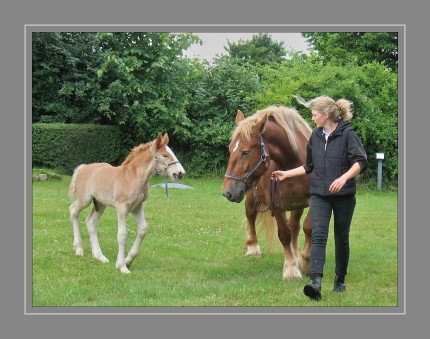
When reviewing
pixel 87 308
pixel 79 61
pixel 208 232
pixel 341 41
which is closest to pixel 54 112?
pixel 79 61

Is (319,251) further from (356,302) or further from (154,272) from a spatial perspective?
(154,272)

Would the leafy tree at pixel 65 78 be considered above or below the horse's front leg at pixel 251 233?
above

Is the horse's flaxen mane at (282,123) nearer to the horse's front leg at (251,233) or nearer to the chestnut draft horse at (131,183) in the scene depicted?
the chestnut draft horse at (131,183)

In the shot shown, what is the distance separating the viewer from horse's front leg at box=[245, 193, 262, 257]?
31.7 feet

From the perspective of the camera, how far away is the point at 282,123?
761cm

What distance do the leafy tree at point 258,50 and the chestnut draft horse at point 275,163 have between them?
12.2m

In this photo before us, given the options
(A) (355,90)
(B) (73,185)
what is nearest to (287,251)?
(B) (73,185)

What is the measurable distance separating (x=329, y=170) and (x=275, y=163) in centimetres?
142

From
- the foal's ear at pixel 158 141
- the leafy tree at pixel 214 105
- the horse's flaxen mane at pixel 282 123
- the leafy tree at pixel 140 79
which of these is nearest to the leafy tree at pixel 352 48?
the leafy tree at pixel 214 105

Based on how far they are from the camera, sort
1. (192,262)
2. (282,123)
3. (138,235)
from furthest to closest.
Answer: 1. (192,262)
2. (138,235)
3. (282,123)

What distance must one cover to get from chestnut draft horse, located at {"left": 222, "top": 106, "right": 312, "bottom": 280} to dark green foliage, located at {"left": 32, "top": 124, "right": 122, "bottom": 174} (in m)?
3.54

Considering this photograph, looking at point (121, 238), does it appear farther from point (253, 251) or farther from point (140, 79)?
point (140, 79)

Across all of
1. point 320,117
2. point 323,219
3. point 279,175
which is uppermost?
point 320,117

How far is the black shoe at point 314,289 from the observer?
6.34m
